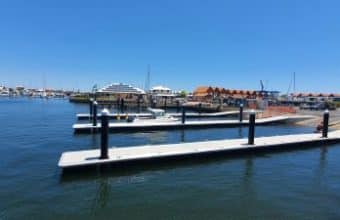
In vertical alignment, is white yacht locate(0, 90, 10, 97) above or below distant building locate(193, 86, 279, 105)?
below

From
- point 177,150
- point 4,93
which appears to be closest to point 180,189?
point 177,150

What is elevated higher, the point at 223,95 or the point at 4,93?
the point at 223,95

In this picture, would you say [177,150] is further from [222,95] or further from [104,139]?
[222,95]

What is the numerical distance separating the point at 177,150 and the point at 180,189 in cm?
409

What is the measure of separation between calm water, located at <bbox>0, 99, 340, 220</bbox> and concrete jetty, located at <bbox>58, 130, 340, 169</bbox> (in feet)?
1.49

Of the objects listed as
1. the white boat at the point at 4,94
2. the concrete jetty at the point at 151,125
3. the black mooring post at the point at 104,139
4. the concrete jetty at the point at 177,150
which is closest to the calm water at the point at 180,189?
the concrete jetty at the point at 177,150

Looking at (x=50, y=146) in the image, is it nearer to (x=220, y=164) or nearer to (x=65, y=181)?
(x=65, y=181)

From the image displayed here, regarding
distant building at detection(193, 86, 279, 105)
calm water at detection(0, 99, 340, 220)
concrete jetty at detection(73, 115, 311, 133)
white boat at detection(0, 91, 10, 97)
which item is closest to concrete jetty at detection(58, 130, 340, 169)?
calm water at detection(0, 99, 340, 220)

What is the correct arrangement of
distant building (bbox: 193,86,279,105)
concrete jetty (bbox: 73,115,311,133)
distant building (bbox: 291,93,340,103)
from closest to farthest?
concrete jetty (bbox: 73,115,311,133), distant building (bbox: 193,86,279,105), distant building (bbox: 291,93,340,103)

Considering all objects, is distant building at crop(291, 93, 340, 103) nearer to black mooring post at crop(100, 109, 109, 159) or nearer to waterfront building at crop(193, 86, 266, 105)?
waterfront building at crop(193, 86, 266, 105)

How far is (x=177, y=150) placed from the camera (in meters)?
15.1

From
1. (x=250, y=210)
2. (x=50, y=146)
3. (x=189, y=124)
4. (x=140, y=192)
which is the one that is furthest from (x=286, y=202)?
(x=189, y=124)

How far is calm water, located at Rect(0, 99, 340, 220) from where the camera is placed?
9086 millimetres

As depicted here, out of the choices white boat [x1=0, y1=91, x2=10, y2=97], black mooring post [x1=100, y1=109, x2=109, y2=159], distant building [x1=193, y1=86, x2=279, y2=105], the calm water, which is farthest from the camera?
white boat [x1=0, y1=91, x2=10, y2=97]
